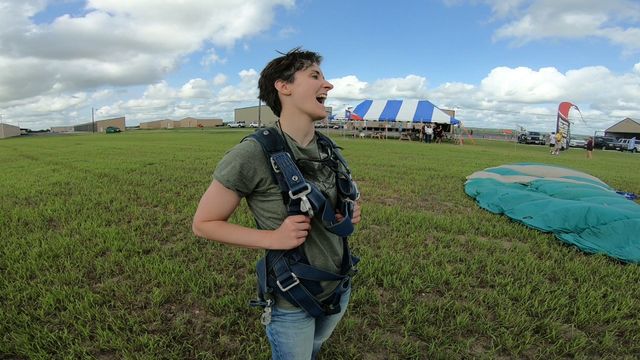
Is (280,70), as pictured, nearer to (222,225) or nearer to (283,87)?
(283,87)

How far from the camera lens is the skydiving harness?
4.55ft

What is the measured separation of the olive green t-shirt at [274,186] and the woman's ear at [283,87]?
7.2 inches

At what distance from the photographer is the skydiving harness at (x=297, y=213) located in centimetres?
139

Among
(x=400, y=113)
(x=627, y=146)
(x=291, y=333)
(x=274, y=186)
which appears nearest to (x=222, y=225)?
(x=274, y=186)

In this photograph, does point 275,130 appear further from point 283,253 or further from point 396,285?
point 396,285

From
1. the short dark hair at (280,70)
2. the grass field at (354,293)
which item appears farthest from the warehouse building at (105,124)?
the short dark hair at (280,70)

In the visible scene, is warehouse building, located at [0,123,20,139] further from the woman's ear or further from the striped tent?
the woman's ear

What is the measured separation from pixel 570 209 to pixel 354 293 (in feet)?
12.2

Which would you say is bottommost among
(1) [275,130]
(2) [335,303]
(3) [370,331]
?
(3) [370,331]

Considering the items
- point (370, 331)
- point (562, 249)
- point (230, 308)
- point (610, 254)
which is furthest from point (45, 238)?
point (610, 254)

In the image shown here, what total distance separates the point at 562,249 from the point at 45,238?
6.37 m

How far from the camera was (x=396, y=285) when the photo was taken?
366 cm

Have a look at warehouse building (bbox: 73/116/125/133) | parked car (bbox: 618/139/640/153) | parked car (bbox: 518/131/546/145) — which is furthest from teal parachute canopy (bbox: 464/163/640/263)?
warehouse building (bbox: 73/116/125/133)

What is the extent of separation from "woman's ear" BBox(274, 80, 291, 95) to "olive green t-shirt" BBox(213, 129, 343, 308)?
0.18 m
